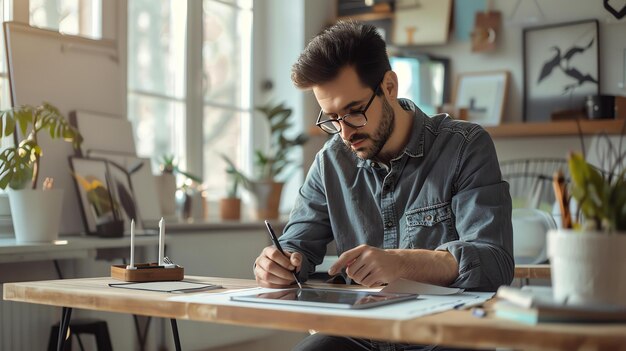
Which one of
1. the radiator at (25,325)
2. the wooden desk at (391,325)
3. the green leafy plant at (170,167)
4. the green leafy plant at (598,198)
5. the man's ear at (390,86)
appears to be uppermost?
the man's ear at (390,86)

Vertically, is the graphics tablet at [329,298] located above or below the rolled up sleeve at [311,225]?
below

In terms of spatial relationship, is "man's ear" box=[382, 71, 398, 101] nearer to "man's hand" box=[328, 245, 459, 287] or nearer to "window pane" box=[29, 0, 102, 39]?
"man's hand" box=[328, 245, 459, 287]

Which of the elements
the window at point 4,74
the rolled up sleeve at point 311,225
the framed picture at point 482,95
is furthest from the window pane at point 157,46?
the rolled up sleeve at point 311,225

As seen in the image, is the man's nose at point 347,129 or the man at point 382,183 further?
the man's nose at point 347,129

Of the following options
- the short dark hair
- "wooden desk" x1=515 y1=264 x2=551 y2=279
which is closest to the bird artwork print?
"wooden desk" x1=515 y1=264 x2=551 y2=279

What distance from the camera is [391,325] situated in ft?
4.09

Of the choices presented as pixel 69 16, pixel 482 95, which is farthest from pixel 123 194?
pixel 482 95

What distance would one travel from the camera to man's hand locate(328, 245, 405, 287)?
1.68 meters

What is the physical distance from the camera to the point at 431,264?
5.74ft

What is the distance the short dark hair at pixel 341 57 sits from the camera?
6.79ft

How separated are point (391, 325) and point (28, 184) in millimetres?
1857

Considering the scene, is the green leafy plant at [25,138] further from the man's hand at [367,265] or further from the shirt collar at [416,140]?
the man's hand at [367,265]

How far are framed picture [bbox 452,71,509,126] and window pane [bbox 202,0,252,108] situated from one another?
118 cm

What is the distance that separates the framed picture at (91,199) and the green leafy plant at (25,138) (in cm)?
21
